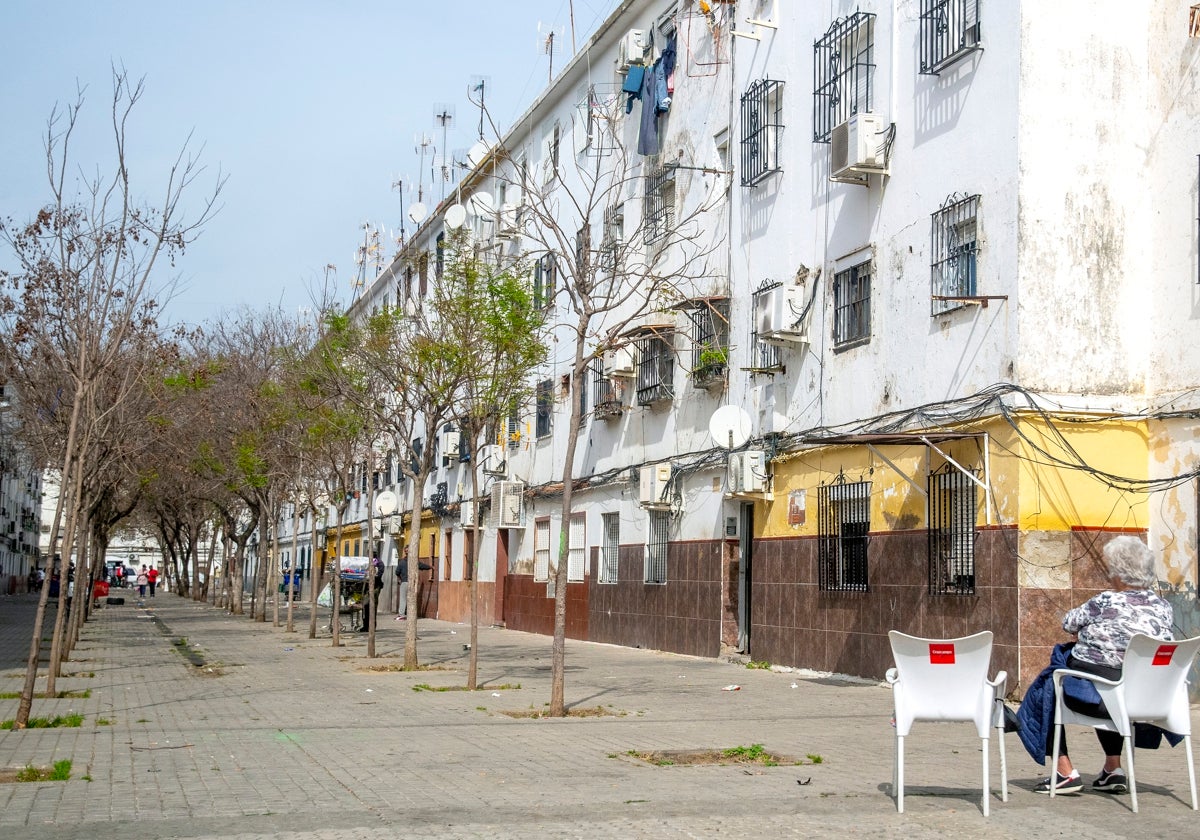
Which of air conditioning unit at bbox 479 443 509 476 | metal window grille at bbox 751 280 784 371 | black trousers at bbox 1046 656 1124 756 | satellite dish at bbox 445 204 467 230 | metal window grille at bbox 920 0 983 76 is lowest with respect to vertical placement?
black trousers at bbox 1046 656 1124 756

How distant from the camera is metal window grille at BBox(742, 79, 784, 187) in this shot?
2070 cm

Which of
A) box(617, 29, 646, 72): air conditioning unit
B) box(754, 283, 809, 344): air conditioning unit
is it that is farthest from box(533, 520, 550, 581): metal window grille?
box(754, 283, 809, 344): air conditioning unit

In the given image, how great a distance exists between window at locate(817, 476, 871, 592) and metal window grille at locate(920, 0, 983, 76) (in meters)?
5.19

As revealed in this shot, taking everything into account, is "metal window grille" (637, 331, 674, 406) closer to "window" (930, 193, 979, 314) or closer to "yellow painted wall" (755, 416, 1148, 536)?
"window" (930, 193, 979, 314)

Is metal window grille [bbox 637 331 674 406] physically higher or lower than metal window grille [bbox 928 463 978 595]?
higher

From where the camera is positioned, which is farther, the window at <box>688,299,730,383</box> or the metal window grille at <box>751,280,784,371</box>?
the window at <box>688,299,730,383</box>

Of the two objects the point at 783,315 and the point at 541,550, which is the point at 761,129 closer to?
the point at 783,315

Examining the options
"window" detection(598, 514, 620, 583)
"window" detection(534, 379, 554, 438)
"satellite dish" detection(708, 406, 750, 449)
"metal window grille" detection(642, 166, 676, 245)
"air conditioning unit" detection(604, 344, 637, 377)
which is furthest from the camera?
"window" detection(534, 379, 554, 438)

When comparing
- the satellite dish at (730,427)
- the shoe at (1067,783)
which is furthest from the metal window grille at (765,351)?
the shoe at (1067,783)

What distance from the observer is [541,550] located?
31.7 m

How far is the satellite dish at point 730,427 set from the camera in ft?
67.8

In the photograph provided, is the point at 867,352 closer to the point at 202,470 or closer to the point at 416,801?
the point at 416,801

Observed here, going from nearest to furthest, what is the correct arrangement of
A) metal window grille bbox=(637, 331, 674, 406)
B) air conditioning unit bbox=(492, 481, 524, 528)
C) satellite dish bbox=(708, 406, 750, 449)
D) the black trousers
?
1. the black trousers
2. satellite dish bbox=(708, 406, 750, 449)
3. metal window grille bbox=(637, 331, 674, 406)
4. air conditioning unit bbox=(492, 481, 524, 528)

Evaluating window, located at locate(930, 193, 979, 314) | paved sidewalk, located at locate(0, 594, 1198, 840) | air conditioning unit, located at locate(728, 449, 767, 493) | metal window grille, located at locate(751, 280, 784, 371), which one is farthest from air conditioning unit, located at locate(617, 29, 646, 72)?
paved sidewalk, located at locate(0, 594, 1198, 840)
